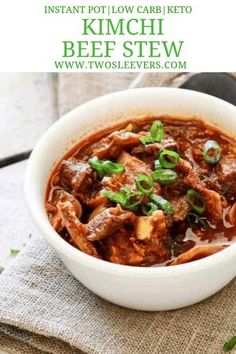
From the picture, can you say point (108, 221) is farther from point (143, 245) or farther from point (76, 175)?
point (76, 175)

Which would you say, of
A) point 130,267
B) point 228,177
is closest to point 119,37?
point 228,177

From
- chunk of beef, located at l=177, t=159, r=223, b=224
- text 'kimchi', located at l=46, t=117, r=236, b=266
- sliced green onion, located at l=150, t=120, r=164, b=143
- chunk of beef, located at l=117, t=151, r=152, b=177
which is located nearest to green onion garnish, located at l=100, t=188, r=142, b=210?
A: text 'kimchi', located at l=46, t=117, r=236, b=266

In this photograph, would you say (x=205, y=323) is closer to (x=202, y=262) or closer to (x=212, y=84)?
(x=202, y=262)

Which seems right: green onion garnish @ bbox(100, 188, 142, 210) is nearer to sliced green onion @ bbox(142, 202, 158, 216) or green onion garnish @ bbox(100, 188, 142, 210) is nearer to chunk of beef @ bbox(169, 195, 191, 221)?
sliced green onion @ bbox(142, 202, 158, 216)

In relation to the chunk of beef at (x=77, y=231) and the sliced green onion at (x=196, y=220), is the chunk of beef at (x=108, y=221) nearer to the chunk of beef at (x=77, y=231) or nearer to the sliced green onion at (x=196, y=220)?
the chunk of beef at (x=77, y=231)

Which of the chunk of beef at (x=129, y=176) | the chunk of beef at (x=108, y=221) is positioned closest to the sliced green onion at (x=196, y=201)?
the chunk of beef at (x=129, y=176)
